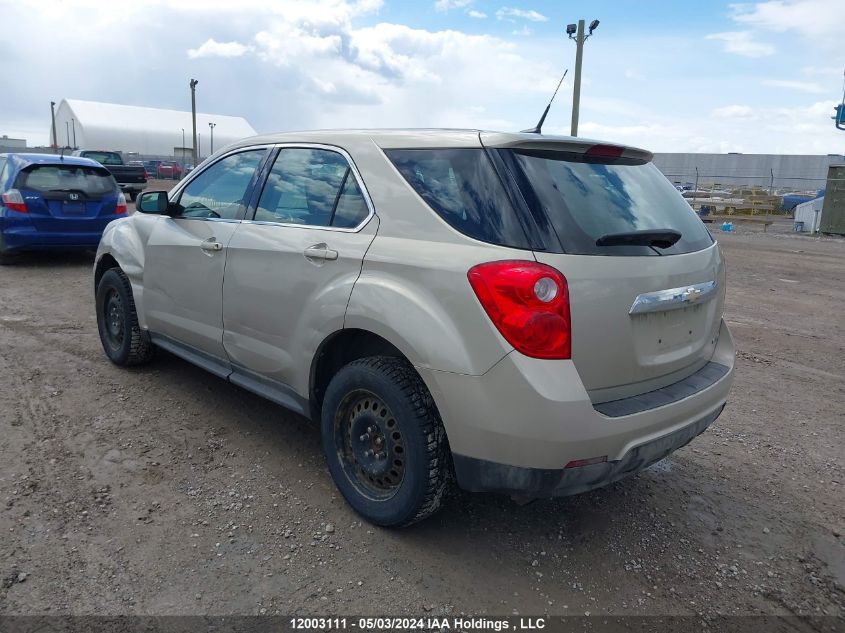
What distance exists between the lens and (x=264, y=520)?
308cm

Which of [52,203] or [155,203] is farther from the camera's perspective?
[52,203]

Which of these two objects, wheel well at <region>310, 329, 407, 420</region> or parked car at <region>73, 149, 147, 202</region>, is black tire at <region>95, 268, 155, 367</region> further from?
parked car at <region>73, 149, 147, 202</region>

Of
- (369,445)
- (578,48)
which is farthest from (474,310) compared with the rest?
(578,48)

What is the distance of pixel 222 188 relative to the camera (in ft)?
13.4

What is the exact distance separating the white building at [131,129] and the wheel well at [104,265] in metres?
72.0

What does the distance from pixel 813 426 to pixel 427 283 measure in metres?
3.28

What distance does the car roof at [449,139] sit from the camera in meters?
2.74

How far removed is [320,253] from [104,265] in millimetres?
2961

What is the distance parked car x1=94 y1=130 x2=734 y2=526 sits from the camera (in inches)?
96.5

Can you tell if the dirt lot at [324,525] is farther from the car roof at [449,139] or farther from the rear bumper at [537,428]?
the car roof at [449,139]

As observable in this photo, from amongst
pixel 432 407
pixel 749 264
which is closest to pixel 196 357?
pixel 432 407

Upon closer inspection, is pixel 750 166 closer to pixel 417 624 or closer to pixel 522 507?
pixel 522 507

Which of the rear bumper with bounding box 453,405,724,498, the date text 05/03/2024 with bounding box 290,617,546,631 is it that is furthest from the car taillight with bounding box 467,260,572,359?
the date text 05/03/2024 with bounding box 290,617,546,631

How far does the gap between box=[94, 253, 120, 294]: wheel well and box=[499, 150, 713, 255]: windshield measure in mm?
3621
